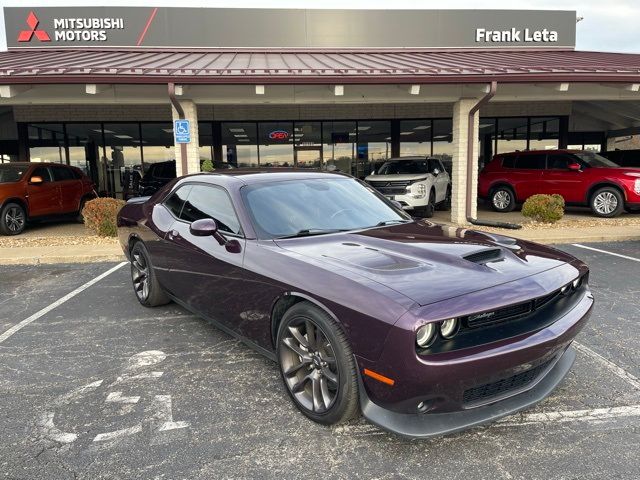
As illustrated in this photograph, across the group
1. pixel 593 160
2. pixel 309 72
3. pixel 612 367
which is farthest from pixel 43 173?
pixel 593 160

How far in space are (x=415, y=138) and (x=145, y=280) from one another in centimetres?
1448

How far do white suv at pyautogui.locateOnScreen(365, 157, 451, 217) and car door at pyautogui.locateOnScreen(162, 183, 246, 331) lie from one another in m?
7.44

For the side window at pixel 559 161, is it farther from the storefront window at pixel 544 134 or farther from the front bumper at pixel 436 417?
the front bumper at pixel 436 417

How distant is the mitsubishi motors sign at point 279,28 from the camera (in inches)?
634

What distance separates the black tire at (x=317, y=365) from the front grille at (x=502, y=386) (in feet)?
1.92

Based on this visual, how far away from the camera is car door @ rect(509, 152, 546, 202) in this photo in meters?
13.2

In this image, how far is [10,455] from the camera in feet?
8.64

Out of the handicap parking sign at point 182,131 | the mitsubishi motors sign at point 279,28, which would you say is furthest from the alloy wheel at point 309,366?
the mitsubishi motors sign at point 279,28

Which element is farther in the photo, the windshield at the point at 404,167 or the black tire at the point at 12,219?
the windshield at the point at 404,167

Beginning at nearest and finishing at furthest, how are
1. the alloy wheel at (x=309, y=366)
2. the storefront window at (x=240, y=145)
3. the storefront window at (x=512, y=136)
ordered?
1. the alloy wheel at (x=309, y=366)
2. the storefront window at (x=240, y=145)
3. the storefront window at (x=512, y=136)

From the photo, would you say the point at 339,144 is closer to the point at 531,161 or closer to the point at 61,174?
the point at 531,161

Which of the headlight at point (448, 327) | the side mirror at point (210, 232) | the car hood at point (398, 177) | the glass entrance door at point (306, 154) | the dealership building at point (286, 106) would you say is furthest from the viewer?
the glass entrance door at point (306, 154)

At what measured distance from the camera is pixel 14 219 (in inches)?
420

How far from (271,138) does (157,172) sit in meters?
4.52
